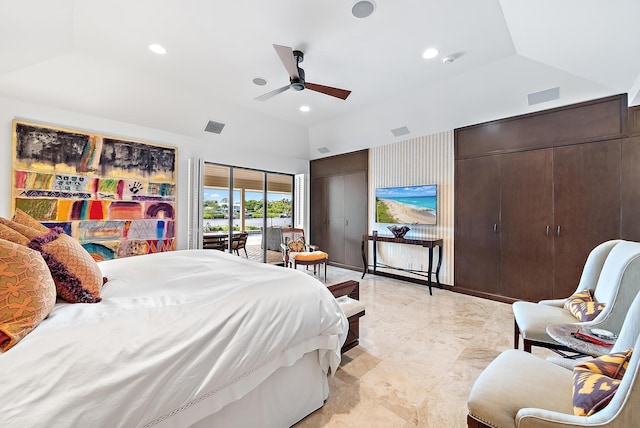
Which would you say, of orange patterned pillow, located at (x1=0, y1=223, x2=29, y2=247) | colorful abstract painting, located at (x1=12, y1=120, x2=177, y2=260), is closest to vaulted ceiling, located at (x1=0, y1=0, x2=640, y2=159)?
colorful abstract painting, located at (x1=12, y1=120, x2=177, y2=260)

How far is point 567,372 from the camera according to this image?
1.31 m

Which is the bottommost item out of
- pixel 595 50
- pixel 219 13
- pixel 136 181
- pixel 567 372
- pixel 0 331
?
pixel 567 372

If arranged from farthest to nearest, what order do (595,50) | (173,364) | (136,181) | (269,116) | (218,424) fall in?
1. (269,116)
2. (136,181)
3. (595,50)
4. (218,424)
5. (173,364)

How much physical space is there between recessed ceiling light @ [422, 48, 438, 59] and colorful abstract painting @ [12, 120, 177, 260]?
12.9 ft

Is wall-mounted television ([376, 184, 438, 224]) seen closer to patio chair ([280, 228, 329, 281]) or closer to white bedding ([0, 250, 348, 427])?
patio chair ([280, 228, 329, 281])

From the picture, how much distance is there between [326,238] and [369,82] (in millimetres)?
3623

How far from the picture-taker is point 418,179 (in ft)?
15.5

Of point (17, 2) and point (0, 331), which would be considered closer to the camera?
point (0, 331)

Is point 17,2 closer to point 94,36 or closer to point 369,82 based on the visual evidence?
point 94,36

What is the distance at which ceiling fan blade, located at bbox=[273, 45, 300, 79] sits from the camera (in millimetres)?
2413

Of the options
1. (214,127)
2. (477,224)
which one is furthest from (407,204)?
(214,127)

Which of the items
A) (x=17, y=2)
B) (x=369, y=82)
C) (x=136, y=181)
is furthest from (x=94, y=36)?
(x=369, y=82)

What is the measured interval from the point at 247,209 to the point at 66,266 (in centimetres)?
447

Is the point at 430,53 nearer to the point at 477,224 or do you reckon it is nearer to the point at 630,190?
the point at 477,224
